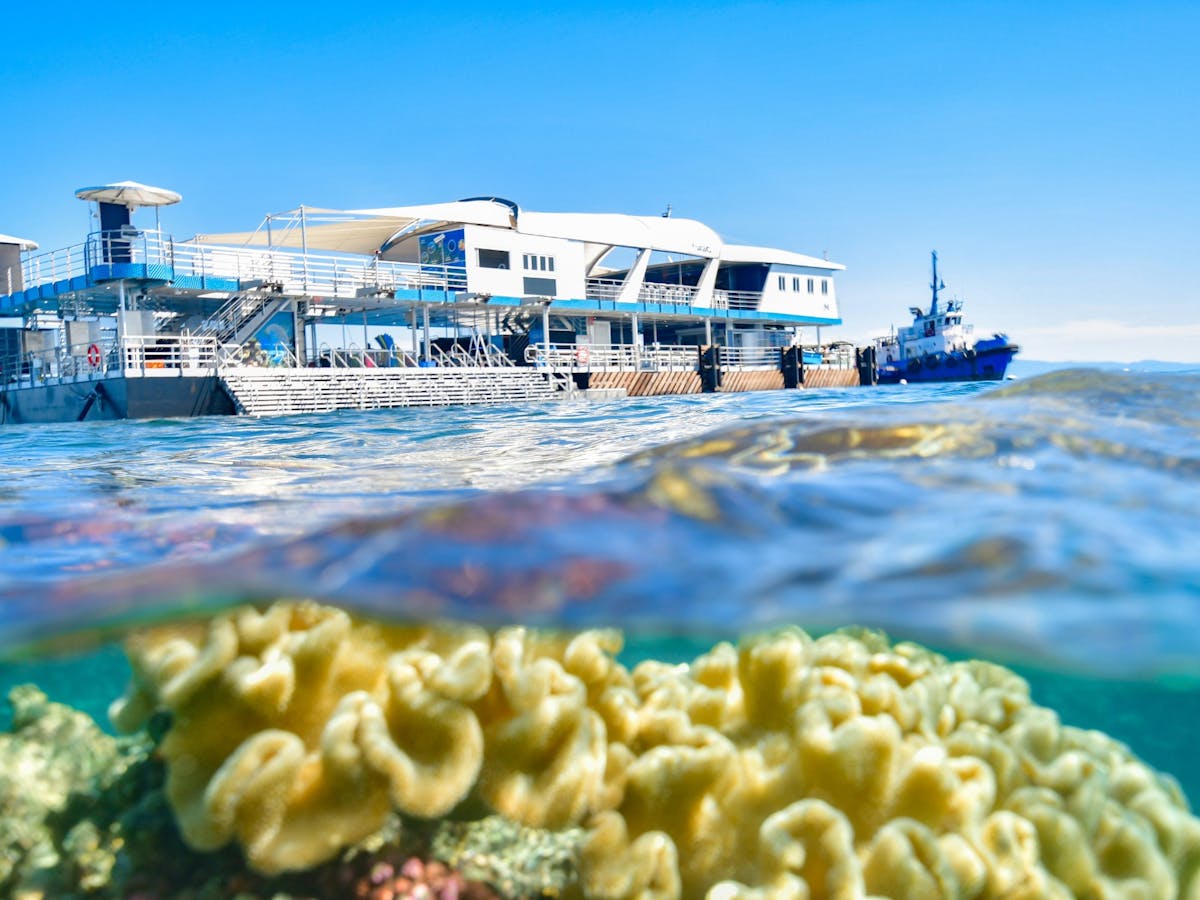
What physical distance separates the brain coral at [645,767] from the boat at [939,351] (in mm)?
38147

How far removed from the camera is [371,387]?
2362 cm

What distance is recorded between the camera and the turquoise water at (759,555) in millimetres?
2492

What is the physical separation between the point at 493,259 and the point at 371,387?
31.0 ft

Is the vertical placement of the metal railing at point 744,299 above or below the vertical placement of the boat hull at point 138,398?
above

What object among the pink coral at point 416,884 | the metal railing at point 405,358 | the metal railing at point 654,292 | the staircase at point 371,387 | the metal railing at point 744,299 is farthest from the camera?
the metal railing at point 744,299

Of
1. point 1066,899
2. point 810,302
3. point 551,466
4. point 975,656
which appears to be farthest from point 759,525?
point 810,302

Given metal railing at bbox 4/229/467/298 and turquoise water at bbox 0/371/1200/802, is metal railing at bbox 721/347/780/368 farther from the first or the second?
turquoise water at bbox 0/371/1200/802

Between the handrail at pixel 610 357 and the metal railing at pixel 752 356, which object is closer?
the handrail at pixel 610 357

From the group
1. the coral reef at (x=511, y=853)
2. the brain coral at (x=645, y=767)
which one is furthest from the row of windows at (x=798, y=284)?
the coral reef at (x=511, y=853)

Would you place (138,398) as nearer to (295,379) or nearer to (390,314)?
(295,379)

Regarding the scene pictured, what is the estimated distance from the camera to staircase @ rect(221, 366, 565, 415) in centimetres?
2131

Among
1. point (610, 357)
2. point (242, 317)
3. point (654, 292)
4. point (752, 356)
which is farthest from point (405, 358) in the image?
point (752, 356)

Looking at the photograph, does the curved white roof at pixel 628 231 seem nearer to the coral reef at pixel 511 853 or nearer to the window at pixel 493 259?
the window at pixel 493 259

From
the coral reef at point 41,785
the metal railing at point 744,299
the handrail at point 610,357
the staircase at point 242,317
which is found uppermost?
the metal railing at point 744,299
